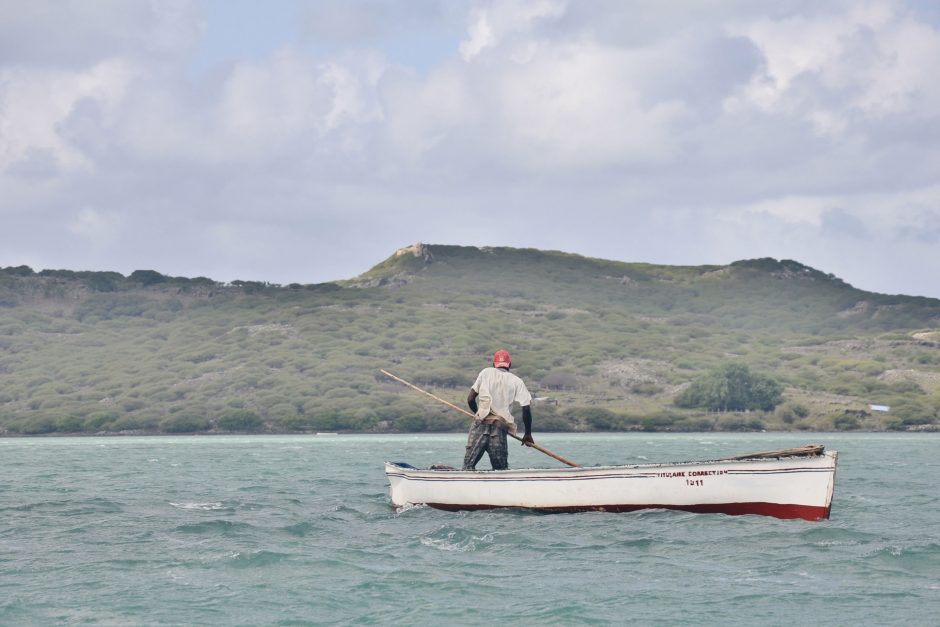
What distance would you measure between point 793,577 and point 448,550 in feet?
22.4

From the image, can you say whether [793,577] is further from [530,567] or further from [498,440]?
[498,440]

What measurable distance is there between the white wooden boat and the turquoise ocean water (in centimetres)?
32

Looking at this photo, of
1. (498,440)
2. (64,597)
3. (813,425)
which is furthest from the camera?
(813,425)

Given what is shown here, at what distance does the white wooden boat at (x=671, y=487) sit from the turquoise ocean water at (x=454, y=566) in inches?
12.7

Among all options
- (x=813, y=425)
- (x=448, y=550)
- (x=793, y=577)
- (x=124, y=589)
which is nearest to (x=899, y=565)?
(x=793, y=577)

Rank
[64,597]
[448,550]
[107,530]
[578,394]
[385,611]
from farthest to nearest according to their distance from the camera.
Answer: [578,394] < [107,530] < [448,550] < [64,597] < [385,611]

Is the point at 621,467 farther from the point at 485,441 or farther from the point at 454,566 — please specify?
the point at 454,566

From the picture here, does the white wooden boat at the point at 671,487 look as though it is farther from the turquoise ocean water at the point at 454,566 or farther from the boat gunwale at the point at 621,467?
the turquoise ocean water at the point at 454,566

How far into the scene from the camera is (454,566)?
21.1 meters

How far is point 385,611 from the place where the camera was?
57.0 feet

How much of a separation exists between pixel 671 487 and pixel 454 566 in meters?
6.91

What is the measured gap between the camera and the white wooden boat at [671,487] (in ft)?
81.9

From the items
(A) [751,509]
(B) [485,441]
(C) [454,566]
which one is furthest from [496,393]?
(C) [454,566]

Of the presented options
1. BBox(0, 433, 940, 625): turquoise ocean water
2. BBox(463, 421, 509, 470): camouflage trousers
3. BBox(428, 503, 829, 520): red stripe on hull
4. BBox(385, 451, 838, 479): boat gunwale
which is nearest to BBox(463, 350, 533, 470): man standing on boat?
BBox(463, 421, 509, 470): camouflage trousers
